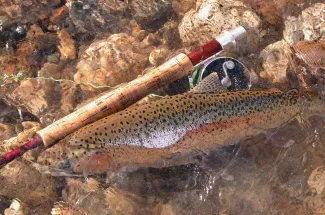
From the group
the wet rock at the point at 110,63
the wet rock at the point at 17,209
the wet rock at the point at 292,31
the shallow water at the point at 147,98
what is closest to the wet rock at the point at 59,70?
the shallow water at the point at 147,98

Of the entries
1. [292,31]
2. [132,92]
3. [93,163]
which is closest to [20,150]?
[93,163]

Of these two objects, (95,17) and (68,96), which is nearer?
(68,96)

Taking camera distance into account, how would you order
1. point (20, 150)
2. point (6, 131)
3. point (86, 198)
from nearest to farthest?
point (20, 150) → point (86, 198) → point (6, 131)

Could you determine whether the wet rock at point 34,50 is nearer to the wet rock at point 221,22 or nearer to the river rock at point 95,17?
the river rock at point 95,17

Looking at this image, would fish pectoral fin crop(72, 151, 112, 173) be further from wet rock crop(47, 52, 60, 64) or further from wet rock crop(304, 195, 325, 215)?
wet rock crop(47, 52, 60, 64)

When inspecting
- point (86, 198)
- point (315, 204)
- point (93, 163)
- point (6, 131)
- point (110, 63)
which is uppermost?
point (110, 63)

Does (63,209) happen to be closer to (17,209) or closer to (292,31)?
(17,209)

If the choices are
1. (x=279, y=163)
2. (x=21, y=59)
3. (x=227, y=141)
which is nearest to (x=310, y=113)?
(x=279, y=163)
